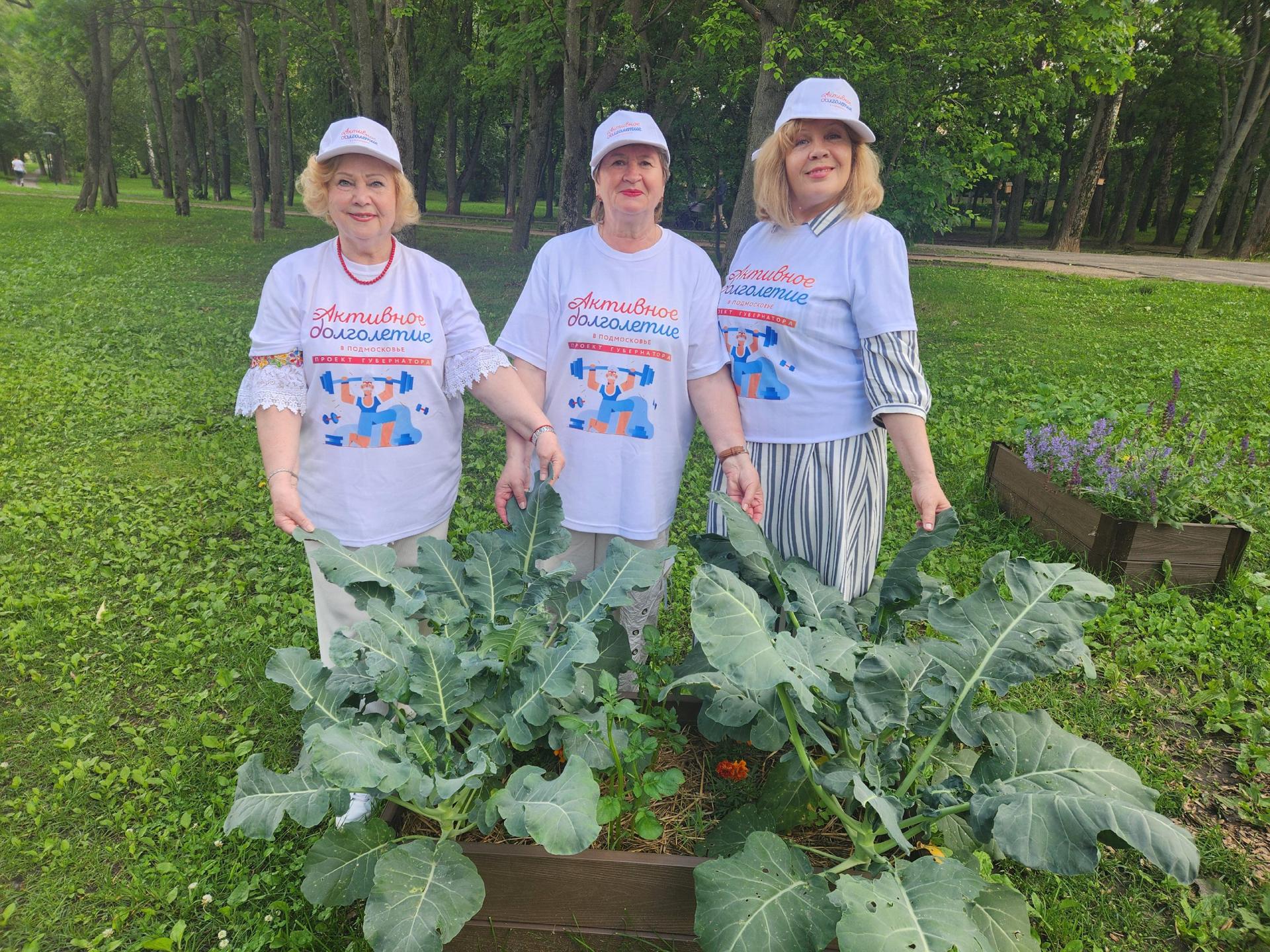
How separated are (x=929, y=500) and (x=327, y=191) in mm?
2058

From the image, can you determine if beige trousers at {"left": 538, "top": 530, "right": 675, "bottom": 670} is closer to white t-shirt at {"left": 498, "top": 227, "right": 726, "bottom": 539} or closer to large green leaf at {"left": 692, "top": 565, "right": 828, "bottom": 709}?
white t-shirt at {"left": 498, "top": 227, "right": 726, "bottom": 539}

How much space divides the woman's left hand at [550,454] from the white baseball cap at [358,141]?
92 cm

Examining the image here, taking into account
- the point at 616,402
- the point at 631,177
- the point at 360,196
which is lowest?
the point at 616,402

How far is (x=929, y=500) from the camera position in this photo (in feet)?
7.93

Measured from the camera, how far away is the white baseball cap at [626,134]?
2361 mm

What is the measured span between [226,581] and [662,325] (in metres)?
3.26

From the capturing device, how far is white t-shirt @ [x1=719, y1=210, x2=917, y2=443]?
7.80 ft

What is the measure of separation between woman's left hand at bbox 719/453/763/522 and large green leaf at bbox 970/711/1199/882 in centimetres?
92

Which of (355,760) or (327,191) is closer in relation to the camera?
(355,760)

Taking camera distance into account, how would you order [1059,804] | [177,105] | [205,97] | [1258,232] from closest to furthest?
[1059,804], [177,105], [205,97], [1258,232]

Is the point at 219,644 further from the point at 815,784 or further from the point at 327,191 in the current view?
the point at 815,784

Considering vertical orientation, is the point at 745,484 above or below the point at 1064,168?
below

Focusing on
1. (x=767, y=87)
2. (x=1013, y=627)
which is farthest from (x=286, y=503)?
(x=767, y=87)

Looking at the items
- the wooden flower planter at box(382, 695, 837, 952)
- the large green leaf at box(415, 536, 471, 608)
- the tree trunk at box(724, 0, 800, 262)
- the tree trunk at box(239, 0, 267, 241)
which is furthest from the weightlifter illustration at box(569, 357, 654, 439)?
the tree trunk at box(239, 0, 267, 241)
